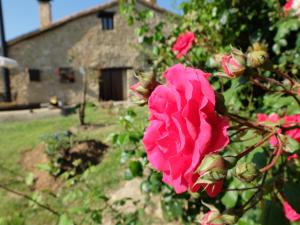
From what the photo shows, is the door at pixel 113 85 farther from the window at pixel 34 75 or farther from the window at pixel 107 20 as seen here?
the window at pixel 34 75

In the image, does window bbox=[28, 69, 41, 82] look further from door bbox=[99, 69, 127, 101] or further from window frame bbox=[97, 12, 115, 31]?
window frame bbox=[97, 12, 115, 31]

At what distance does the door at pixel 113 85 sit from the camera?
1443cm

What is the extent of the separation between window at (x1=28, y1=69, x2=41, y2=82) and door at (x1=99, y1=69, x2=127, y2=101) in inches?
93.8

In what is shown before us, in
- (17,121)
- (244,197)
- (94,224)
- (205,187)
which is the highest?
(205,187)

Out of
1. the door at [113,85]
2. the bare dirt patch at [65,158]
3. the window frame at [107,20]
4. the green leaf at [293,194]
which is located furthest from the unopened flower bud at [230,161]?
the window frame at [107,20]

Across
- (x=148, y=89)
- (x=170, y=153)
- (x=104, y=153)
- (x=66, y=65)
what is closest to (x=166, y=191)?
(x=148, y=89)

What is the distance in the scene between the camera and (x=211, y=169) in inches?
18.3

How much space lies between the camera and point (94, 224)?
1384 mm

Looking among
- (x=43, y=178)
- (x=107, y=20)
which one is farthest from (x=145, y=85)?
(x=107, y=20)

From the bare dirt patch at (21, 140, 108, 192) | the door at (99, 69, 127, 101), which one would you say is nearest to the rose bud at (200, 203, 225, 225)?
the bare dirt patch at (21, 140, 108, 192)

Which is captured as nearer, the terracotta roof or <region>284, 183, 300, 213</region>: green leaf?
<region>284, 183, 300, 213</region>: green leaf

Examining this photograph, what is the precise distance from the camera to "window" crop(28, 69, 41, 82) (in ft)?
44.0

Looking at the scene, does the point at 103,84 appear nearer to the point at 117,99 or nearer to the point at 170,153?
the point at 117,99

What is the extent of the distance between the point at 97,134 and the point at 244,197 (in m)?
4.90
